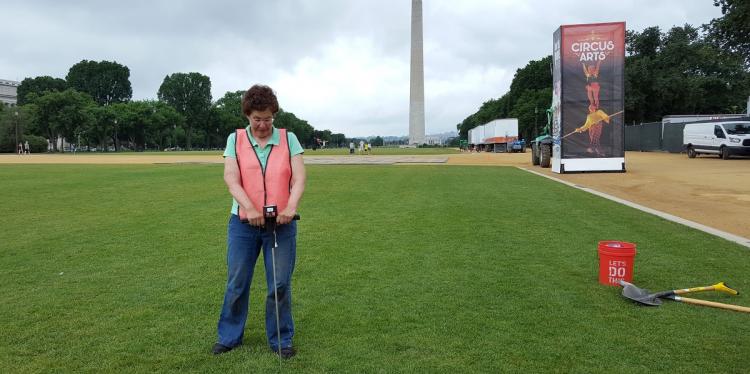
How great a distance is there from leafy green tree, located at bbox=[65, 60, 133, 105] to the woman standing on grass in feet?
402

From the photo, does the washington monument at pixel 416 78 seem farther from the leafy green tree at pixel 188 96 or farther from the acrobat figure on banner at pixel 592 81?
the acrobat figure on banner at pixel 592 81

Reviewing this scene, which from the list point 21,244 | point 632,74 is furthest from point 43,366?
point 632,74

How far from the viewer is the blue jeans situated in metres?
3.92

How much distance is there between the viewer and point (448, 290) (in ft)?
18.5

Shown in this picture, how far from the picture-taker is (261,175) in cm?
377

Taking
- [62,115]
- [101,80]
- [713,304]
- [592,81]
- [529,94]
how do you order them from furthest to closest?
[101,80] → [529,94] → [62,115] → [592,81] → [713,304]

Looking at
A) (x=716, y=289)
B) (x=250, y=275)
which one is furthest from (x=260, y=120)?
(x=716, y=289)

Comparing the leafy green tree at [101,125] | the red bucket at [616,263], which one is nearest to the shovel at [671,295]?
the red bucket at [616,263]

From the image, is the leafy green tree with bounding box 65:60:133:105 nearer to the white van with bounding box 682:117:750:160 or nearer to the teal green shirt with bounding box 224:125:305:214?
the white van with bounding box 682:117:750:160

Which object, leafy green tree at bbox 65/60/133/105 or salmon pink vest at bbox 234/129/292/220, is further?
leafy green tree at bbox 65/60/133/105

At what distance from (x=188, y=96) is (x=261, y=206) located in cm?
12538

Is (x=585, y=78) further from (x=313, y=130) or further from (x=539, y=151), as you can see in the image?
(x=313, y=130)

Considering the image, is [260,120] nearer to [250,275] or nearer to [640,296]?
[250,275]

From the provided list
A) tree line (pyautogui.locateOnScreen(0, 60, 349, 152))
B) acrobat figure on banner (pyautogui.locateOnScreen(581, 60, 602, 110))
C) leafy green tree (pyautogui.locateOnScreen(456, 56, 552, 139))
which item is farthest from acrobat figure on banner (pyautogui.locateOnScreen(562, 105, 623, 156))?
tree line (pyautogui.locateOnScreen(0, 60, 349, 152))
